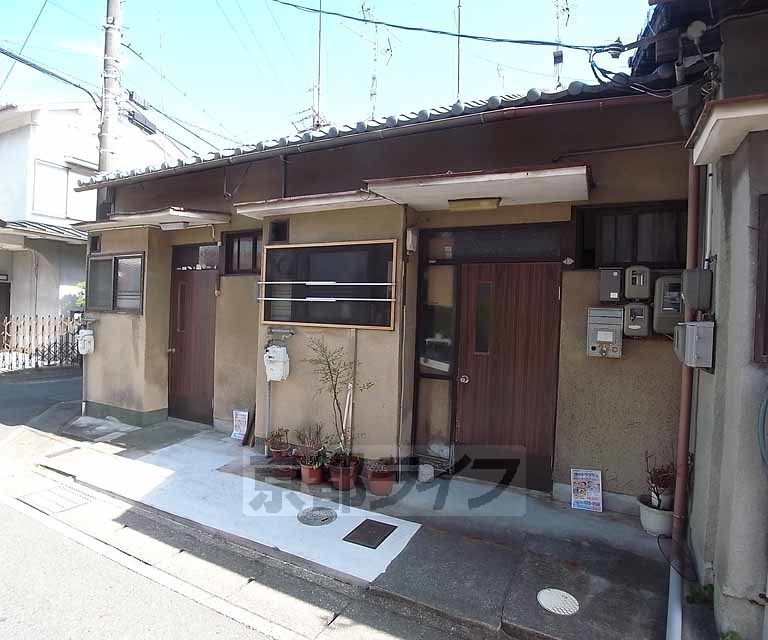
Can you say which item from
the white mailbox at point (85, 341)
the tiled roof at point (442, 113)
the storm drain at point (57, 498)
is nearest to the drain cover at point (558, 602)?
the tiled roof at point (442, 113)

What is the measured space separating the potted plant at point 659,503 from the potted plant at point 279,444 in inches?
A: 150

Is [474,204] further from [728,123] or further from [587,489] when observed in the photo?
[587,489]

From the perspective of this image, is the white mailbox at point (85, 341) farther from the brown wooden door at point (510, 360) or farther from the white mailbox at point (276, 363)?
the brown wooden door at point (510, 360)

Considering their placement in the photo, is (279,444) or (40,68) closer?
(279,444)

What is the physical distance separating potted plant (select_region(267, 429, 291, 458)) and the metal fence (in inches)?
379

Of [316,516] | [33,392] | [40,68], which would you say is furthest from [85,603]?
[40,68]

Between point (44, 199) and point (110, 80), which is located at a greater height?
point (110, 80)

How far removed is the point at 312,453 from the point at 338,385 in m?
0.87

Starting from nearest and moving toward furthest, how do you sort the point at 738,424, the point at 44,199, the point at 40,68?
1. the point at 738,424
2. the point at 40,68
3. the point at 44,199

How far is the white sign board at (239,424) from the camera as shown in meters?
6.67

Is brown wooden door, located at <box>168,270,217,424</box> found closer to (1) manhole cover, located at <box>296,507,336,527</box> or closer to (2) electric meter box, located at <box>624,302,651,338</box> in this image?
(1) manhole cover, located at <box>296,507,336,527</box>

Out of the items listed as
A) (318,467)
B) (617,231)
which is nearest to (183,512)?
(318,467)

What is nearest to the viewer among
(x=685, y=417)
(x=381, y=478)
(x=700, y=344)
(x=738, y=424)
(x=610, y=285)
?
(x=738, y=424)

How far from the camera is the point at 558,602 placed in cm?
326
